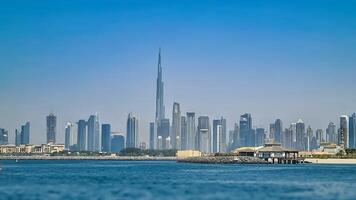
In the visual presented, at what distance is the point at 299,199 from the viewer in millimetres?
63062

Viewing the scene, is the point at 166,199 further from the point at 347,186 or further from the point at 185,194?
the point at 347,186

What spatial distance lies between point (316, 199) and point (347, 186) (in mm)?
20266

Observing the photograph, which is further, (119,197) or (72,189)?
(72,189)

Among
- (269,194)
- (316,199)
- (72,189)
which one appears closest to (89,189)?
(72,189)

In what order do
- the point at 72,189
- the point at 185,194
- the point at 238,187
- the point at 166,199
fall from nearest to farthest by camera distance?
1. the point at 166,199
2. the point at 185,194
3. the point at 72,189
4. the point at 238,187

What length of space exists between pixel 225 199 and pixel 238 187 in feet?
55.2

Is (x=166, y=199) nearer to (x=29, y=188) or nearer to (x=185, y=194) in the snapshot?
(x=185, y=194)

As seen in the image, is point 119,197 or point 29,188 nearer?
point 119,197

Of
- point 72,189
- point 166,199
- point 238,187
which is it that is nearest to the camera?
point 166,199

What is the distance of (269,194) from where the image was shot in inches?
2682

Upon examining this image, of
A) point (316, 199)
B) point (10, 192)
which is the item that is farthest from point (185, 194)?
point (10, 192)

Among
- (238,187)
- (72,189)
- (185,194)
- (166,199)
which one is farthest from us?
(238,187)

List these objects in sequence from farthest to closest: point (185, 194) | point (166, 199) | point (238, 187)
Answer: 1. point (238, 187)
2. point (185, 194)
3. point (166, 199)

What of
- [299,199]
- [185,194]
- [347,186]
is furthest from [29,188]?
[347,186]
